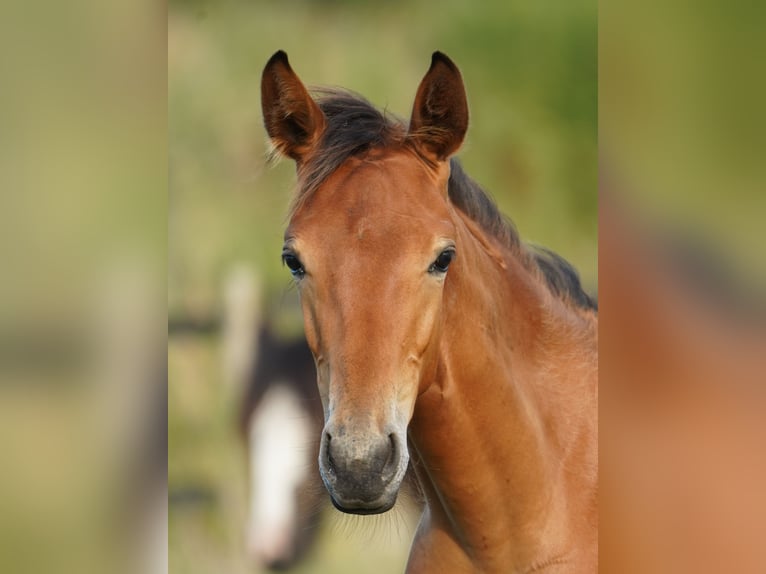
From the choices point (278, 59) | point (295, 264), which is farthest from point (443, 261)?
point (278, 59)

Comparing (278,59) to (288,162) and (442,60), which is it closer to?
(442,60)

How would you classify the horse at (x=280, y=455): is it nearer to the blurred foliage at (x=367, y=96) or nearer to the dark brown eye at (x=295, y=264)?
the blurred foliage at (x=367, y=96)

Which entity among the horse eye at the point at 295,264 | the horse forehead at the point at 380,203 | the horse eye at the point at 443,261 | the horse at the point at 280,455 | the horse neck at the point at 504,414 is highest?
the horse forehead at the point at 380,203

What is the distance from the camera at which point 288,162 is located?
2127mm

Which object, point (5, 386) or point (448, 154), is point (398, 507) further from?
point (5, 386)

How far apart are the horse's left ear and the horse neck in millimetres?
188

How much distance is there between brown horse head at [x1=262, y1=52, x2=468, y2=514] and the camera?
1345mm

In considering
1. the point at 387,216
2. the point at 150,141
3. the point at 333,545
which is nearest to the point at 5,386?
the point at 150,141

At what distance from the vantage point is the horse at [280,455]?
2.08 metres

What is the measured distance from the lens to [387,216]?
1.46 meters

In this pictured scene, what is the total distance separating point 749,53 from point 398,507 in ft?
4.33

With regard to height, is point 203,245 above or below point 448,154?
below

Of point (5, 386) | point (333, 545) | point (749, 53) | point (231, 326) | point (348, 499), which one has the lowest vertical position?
point (333, 545)

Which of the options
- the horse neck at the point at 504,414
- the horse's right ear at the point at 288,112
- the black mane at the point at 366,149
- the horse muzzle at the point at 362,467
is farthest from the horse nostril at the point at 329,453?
Result: the horse's right ear at the point at 288,112
